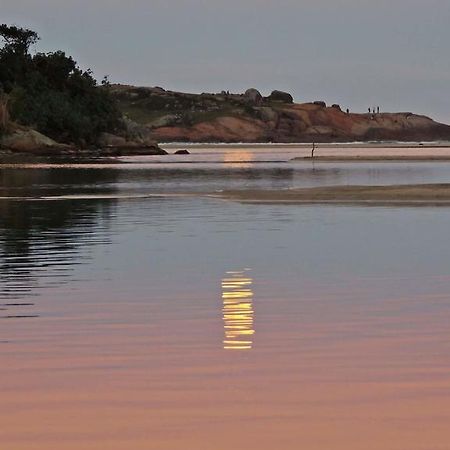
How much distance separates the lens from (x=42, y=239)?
34.2 metres

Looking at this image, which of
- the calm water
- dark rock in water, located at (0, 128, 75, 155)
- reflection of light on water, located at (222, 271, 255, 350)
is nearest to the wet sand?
the calm water

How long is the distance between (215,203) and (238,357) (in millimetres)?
40818

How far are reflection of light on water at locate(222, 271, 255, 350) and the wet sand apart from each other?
30621 millimetres

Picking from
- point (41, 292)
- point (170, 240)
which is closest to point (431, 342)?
point (41, 292)

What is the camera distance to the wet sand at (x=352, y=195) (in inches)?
2181

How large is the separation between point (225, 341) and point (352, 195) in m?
43.5

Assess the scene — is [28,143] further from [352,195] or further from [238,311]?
[238,311]

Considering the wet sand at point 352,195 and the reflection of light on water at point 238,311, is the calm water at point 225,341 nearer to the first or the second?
the reflection of light on water at point 238,311

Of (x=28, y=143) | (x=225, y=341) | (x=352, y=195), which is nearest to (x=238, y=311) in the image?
(x=225, y=341)

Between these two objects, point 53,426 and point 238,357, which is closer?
point 53,426

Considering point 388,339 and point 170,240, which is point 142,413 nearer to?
point 388,339

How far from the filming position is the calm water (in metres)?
11.3

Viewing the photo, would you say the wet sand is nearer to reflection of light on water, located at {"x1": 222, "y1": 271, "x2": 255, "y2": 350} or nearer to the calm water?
the calm water

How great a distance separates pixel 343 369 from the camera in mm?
14031
